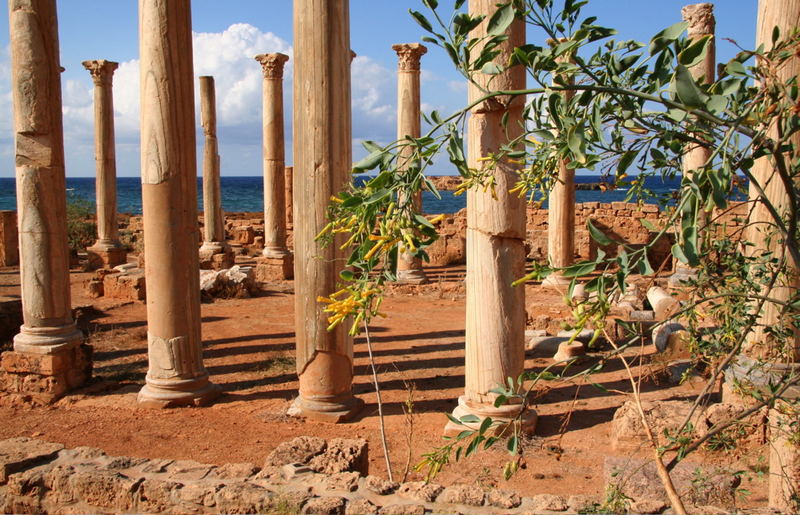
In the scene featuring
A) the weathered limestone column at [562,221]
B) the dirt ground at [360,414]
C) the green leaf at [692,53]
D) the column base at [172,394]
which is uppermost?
the green leaf at [692,53]

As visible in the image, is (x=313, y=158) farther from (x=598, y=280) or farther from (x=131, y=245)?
(x=131, y=245)

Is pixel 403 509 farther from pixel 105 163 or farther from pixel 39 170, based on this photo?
pixel 105 163

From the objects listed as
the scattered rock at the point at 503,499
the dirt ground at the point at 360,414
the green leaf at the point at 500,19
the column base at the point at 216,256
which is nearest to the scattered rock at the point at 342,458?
the dirt ground at the point at 360,414

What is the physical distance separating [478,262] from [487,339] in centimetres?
76

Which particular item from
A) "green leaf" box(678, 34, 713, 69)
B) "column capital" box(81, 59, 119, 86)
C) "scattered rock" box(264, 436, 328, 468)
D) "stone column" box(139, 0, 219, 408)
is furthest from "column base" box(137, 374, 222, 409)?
"column capital" box(81, 59, 119, 86)

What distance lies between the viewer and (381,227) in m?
2.01

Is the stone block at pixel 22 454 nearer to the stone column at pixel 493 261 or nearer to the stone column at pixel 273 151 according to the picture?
the stone column at pixel 493 261

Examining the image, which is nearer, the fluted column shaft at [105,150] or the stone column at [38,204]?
the stone column at [38,204]

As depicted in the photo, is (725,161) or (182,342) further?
(182,342)

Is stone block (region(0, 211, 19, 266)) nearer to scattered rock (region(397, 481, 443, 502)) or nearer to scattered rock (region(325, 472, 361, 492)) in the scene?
scattered rock (region(325, 472, 361, 492))

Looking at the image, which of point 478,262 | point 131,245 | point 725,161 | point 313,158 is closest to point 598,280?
point 725,161

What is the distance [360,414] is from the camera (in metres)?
8.08

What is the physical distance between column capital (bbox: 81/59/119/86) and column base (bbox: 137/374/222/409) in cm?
1405

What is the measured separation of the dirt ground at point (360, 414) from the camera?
645 cm
